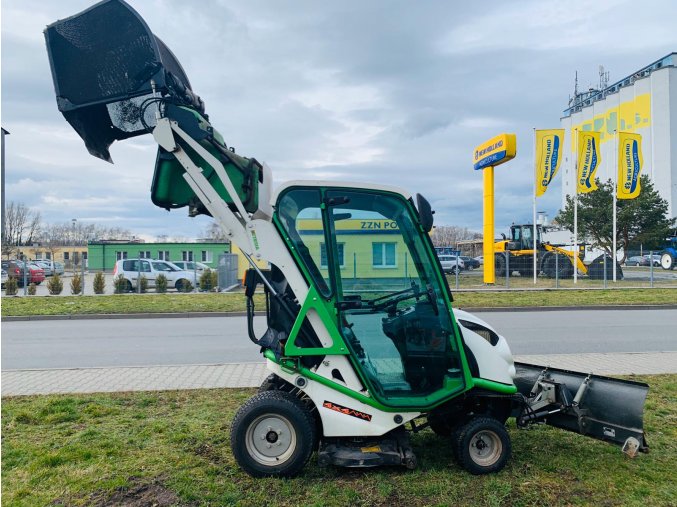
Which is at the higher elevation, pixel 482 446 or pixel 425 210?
pixel 425 210

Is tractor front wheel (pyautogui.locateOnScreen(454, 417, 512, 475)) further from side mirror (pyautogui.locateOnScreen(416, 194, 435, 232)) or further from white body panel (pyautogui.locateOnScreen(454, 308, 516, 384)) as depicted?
side mirror (pyautogui.locateOnScreen(416, 194, 435, 232))

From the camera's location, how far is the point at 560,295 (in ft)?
62.7

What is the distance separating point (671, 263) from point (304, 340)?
4174cm

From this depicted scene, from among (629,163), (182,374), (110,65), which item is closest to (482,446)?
(110,65)

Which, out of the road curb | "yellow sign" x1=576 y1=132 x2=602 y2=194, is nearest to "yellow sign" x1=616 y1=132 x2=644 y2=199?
"yellow sign" x1=576 y1=132 x2=602 y2=194

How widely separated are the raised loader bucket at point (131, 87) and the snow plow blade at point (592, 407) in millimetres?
2739

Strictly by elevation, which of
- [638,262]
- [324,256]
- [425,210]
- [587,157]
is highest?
[587,157]

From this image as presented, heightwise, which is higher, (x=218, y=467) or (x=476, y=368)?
(x=476, y=368)

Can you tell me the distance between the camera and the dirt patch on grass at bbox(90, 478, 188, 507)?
3406mm

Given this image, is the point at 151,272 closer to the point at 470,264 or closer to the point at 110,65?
the point at 110,65

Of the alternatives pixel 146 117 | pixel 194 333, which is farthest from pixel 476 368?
pixel 194 333

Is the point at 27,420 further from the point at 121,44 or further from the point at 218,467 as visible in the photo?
the point at 121,44

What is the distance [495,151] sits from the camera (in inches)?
912

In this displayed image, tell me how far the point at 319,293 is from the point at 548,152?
78.4 ft
